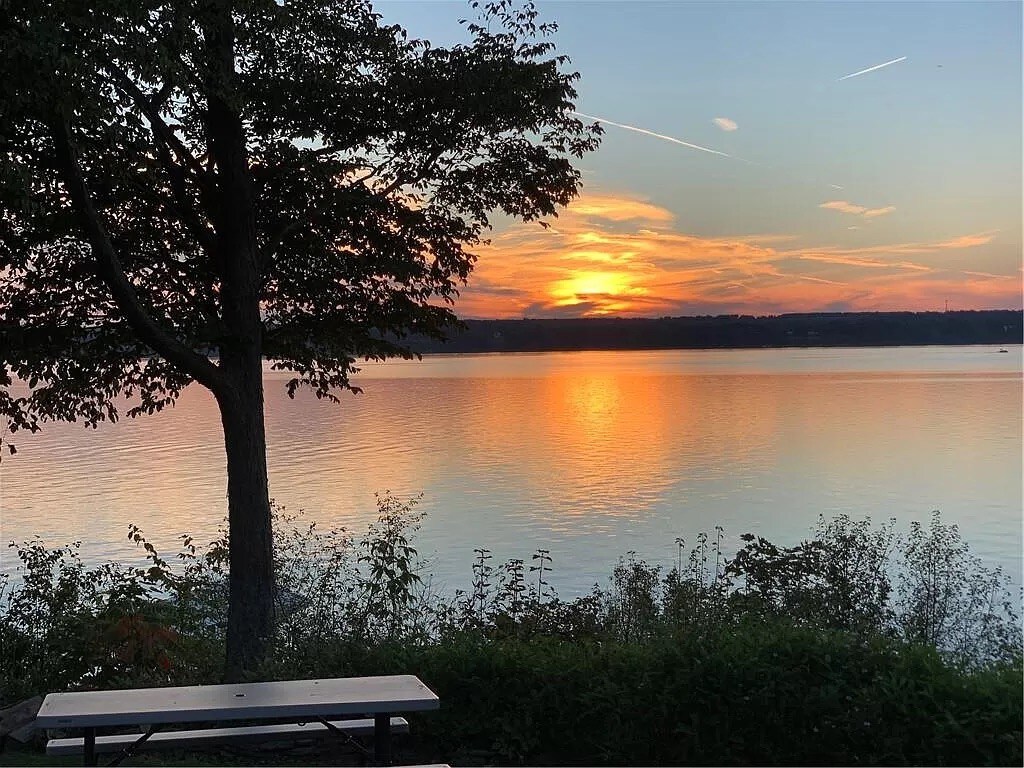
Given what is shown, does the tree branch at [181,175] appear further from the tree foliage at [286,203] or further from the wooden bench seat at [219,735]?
the wooden bench seat at [219,735]

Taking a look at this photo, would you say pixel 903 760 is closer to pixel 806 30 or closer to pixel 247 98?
pixel 247 98

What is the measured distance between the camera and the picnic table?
529cm

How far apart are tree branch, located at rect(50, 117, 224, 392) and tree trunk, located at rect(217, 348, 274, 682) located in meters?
0.34

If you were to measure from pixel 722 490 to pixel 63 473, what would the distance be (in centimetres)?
2197

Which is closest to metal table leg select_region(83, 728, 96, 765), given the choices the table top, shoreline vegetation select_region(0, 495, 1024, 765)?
the table top

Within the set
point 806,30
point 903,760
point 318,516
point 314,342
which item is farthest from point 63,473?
point 903,760

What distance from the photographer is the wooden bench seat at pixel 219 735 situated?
6.24 metres

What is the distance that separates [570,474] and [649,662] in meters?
25.1

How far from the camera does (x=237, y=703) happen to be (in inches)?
215

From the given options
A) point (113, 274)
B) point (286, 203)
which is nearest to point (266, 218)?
point (286, 203)

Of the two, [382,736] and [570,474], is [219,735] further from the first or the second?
[570,474]

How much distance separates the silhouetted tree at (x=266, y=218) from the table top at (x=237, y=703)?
4.04 metres

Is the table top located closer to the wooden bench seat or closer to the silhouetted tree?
the wooden bench seat

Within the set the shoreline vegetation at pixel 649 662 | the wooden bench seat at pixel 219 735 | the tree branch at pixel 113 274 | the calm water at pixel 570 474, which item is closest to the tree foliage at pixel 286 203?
the tree branch at pixel 113 274
